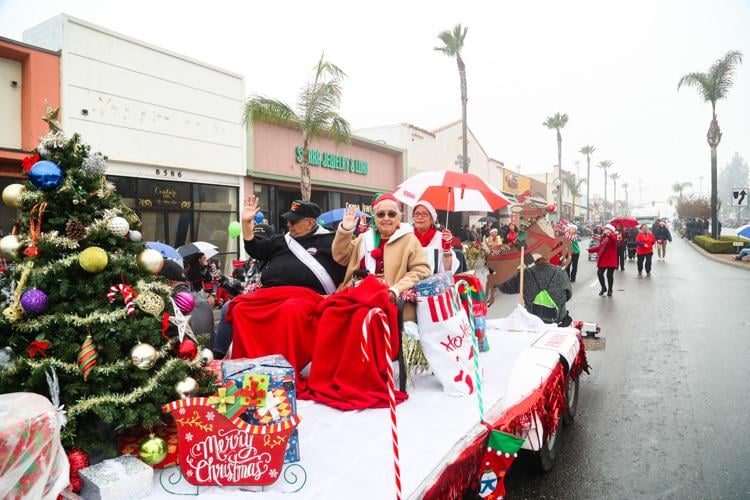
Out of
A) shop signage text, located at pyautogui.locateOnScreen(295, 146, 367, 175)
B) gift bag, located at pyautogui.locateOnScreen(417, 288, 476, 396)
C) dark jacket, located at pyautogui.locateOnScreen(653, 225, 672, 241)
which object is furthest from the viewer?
dark jacket, located at pyautogui.locateOnScreen(653, 225, 672, 241)

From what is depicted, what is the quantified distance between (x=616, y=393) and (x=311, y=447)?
432 cm

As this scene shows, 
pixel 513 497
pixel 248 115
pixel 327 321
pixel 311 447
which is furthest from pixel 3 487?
pixel 248 115

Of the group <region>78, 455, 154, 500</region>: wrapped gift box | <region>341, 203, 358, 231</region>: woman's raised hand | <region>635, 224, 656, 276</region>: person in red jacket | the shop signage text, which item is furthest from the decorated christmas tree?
<region>635, 224, 656, 276</region>: person in red jacket

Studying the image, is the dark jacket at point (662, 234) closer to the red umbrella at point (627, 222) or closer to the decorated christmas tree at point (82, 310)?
the red umbrella at point (627, 222)

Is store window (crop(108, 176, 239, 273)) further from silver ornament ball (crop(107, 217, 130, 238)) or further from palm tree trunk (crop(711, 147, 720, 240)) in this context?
palm tree trunk (crop(711, 147, 720, 240))

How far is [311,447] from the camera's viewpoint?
8.81ft

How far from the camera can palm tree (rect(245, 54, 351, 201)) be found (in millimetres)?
14789

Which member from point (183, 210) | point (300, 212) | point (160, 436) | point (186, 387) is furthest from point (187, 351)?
point (183, 210)

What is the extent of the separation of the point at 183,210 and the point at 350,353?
486 inches

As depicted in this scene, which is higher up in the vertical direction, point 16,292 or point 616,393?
point 16,292

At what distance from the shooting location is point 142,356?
8.10 feet

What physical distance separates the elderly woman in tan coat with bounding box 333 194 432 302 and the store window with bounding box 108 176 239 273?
9.38m

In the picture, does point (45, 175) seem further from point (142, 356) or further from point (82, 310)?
point (142, 356)

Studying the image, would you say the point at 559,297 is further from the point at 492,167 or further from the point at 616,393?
the point at 492,167
